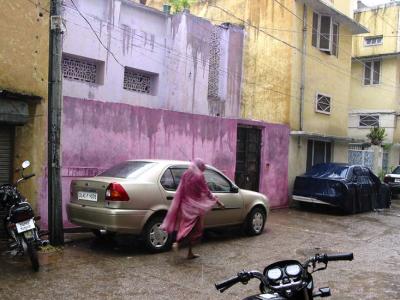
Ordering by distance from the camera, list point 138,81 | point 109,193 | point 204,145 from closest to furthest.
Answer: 1. point 109,193
2. point 204,145
3. point 138,81

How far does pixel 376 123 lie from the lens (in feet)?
81.9

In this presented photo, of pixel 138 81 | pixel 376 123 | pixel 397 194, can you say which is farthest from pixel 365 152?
pixel 138 81

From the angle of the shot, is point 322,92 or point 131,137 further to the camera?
point 322,92

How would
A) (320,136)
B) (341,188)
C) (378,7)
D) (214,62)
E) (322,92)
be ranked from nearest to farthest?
(341,188) < (320,136) < (214,62) < (322,92) < (378,7)

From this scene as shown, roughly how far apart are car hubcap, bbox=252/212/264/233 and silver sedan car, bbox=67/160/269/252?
40.2 inches

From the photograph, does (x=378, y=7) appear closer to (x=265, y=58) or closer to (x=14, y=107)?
(x=265, y=58)

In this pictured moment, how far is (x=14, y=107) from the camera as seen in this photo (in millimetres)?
7742

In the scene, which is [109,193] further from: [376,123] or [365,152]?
[376,123]

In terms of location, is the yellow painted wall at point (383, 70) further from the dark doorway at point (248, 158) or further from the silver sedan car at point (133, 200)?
the silver sedan car at point (133, 200)

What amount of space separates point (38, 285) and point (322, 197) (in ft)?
31.3

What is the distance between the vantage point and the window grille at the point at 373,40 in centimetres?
2493

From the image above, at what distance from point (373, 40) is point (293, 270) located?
24867 mm

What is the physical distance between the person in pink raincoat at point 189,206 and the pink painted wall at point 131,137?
2.49 meters

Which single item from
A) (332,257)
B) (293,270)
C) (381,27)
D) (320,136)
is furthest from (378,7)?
(293,270)
